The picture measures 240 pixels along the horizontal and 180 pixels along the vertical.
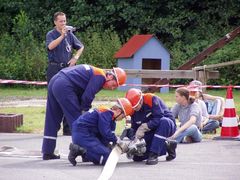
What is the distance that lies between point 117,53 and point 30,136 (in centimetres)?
1704

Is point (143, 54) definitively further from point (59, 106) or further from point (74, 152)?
point (74, 152)

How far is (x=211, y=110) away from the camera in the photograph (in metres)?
14.6

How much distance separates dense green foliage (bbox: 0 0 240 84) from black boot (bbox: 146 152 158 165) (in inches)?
866

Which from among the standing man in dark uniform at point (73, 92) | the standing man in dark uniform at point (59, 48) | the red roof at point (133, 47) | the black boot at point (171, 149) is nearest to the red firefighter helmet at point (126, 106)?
the standing man in dark uniform at point (73, 92)

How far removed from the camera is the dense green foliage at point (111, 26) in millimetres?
32125

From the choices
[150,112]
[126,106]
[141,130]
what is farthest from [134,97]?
[141,130]

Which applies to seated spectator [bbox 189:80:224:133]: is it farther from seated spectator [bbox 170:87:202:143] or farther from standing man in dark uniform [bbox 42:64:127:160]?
standing man in dark uniform [bbox 42:64:127:160]

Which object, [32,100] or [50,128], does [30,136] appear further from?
[32,100]

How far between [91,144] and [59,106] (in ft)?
3.44

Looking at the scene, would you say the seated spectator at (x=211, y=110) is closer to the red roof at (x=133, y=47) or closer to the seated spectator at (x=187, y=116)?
the seated spectator at (x=187, y=116)

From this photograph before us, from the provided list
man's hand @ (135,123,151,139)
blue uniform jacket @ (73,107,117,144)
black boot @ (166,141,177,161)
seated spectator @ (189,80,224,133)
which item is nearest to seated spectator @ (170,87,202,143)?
seated spectator @ (189,80,224,133)

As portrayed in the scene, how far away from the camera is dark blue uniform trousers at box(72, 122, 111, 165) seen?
948 centimetres

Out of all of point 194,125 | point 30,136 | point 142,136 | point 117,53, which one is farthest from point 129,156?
point 117,53

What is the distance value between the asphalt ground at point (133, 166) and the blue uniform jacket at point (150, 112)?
55 centimetres
